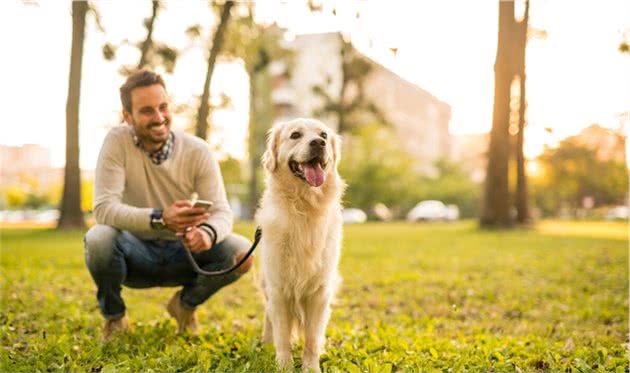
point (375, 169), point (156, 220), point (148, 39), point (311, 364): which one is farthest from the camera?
point (375, 169)

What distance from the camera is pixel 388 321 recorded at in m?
5.06

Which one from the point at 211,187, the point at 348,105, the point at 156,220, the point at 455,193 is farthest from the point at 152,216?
the point at 455,193

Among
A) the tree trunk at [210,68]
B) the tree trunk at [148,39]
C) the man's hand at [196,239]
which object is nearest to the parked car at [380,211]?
the tree trunk at [210,68]

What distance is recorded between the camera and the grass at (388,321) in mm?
3537

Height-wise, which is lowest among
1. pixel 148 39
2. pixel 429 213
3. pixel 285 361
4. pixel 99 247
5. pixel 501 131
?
pixel 429 213

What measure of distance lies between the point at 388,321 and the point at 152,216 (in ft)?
7.84

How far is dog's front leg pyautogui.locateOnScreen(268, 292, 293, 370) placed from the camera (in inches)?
139

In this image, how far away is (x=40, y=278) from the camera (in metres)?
7.33

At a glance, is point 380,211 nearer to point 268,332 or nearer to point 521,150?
point 521,150

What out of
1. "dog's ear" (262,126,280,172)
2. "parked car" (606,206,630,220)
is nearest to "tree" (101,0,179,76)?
"dog's ear" (262,126,280,172)

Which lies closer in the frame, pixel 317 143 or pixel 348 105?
pixel 317 143

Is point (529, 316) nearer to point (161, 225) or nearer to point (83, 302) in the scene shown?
point (161, 225)

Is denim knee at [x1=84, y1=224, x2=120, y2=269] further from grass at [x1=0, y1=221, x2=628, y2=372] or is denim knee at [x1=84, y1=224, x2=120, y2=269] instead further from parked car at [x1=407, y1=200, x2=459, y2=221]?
parked car at [x1=407, y1=200, x2=459, y2=221]

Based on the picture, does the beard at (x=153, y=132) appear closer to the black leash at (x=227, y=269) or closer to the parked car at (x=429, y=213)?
the black leash at (x=227, y=269)
